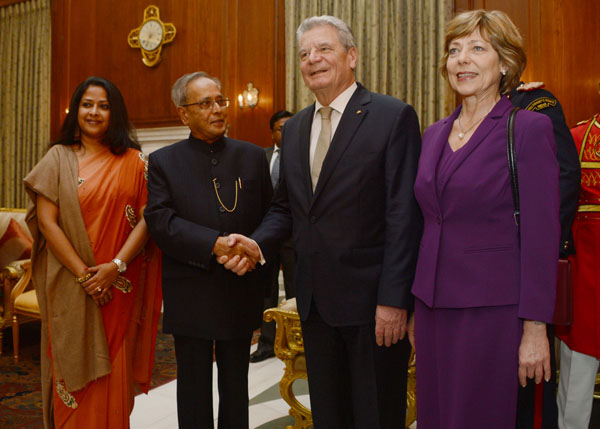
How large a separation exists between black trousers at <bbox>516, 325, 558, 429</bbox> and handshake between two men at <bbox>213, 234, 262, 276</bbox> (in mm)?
957

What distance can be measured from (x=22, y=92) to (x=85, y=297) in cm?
868

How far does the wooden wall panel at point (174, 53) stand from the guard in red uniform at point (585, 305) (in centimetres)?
491

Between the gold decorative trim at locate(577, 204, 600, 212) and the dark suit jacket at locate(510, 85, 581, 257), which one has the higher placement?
the dark suit jacket at locate(510, 85, 581, 257)

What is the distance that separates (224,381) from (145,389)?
58 cm

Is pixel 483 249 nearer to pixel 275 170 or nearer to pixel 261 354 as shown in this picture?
pixel 261 354

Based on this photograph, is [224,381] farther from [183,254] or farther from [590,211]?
[590,211]

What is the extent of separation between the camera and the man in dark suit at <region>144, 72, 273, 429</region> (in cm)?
192

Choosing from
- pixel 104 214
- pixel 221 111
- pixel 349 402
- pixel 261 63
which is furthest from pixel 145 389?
pixel 261 63

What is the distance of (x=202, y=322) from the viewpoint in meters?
1.90

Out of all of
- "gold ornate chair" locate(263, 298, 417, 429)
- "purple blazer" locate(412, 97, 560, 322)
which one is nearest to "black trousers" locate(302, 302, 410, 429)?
"purple blazer" locate(412, 97, 560, 322)

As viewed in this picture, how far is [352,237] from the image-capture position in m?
1.59

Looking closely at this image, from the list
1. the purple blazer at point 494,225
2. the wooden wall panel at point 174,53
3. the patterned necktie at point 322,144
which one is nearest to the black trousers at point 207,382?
the patterned necktie at point 322,144

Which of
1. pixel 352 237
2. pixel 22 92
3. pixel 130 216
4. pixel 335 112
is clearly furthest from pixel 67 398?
pixel 22 92

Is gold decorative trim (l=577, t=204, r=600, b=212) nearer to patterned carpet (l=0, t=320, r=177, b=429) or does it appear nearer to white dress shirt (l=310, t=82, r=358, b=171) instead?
white dress shirt (l=310, t=82, r=358, b=171)
